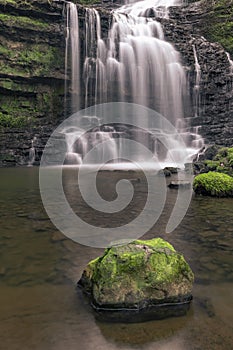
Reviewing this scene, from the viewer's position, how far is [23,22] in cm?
3419

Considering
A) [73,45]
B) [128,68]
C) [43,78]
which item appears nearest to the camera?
[43,78]

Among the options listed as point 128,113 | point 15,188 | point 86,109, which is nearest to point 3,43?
point 86,109

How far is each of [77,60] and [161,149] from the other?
574 inches

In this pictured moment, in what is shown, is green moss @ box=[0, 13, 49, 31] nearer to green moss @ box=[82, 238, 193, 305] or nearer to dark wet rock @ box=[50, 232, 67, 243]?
dark wet rock @ box=[50, 232, 67, 243]

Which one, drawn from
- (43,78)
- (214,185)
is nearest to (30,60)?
(43,78)

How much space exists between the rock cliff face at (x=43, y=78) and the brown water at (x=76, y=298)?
25.5 metres

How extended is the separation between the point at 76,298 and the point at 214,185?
9202 mm

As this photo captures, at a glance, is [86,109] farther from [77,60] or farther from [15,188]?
[15,188]

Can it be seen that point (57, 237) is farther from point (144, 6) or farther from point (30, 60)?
point (144, 6)

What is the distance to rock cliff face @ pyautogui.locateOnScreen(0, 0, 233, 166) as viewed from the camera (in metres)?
33.2

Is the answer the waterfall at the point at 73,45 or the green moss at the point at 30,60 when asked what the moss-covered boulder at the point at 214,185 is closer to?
the waterfall at the point at 73,45

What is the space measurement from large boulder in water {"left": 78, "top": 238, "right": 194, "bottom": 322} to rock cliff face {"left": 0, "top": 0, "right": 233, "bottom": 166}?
27.7 metres

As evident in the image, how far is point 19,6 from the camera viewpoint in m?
34.0

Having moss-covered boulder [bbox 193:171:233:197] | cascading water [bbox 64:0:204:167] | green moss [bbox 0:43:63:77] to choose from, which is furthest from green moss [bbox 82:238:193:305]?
green moss [bbox 0:43:63:77]
